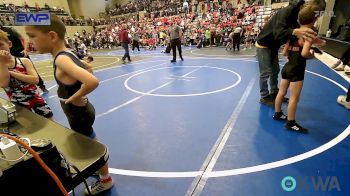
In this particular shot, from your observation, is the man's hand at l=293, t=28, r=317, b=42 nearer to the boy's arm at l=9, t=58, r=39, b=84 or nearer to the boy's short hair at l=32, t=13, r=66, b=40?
the boy's short hair at l=32, t=13, r=66, b=40

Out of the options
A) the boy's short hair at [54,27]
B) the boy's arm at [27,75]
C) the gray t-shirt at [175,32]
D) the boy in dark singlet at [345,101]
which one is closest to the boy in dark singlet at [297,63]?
the boy in dark singlet at [345,101]

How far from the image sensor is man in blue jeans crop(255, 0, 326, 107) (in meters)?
2.93

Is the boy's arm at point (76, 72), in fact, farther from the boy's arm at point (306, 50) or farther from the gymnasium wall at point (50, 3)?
the gymnasium wall at point (50, 3)

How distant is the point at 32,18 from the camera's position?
1.34 metres

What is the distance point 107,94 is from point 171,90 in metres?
1.56

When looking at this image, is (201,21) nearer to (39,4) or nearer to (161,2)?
(161,2)

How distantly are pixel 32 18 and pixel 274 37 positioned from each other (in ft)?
10.3

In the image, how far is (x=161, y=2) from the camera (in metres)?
27.7

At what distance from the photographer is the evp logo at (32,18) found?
1.24 meters

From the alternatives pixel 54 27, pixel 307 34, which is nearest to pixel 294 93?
pixel 307 34

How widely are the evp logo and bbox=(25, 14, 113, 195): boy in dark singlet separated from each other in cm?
12

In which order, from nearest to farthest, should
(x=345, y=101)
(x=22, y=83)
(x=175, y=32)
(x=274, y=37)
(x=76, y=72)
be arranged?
(x=76, y=72) < (x=22, y=83) < (x=274, y=37) < (x=345, y=101) < (x=175, y=32)

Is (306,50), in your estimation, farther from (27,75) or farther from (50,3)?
(50,3)

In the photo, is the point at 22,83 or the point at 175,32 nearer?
the point at 22,83
